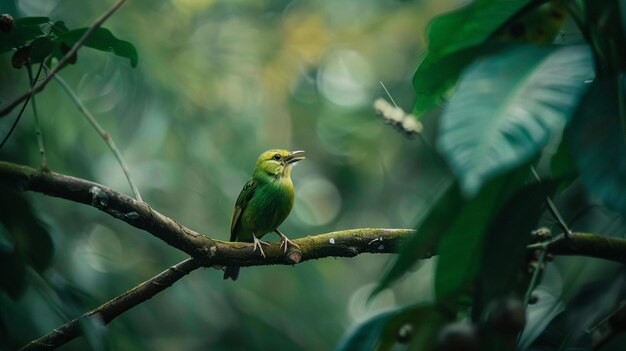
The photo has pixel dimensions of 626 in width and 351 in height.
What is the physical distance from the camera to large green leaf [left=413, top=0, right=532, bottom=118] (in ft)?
4.55

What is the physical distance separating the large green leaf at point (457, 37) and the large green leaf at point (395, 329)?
49 centimetres

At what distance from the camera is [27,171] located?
5.36ft

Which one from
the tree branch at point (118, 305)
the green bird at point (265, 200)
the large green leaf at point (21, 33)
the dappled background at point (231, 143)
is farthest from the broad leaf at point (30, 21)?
the green bird at point (265, 200)

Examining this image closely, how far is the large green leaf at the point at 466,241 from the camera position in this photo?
4.06 feet

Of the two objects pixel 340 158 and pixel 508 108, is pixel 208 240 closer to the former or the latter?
pixel 508 108

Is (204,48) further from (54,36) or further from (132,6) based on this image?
(54,36)

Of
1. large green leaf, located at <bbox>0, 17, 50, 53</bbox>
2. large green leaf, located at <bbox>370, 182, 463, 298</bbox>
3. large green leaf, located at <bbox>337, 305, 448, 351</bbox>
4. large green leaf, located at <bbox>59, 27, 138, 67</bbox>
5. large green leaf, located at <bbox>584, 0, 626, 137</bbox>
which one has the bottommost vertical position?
large green leaf, located at <bbox>337, 305, 448, 351</bbox>

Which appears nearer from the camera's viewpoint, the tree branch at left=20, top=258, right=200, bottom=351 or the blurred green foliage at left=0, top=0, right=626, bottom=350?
the blurred green foliage at left=0, top=0, right=626, bottom=350

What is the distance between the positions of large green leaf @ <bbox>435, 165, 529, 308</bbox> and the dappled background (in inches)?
99.9

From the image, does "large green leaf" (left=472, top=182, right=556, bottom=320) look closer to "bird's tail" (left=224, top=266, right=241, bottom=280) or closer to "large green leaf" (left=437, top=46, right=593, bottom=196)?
"large green leaf" (left=437, top=46, right=593, bottom=196)

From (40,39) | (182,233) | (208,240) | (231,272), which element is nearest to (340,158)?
(231,272)

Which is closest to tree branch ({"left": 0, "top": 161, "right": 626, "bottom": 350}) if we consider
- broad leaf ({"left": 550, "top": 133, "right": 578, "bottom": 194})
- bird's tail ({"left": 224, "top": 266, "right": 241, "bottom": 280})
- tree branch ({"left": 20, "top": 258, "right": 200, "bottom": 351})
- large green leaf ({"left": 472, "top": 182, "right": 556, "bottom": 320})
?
tree branch ({"left": 20, "top": 258, "right": 200, "bottom": 351})

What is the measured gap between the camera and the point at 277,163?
140 inches

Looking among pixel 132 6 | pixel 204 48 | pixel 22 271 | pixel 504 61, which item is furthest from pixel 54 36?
pixel 204 48
